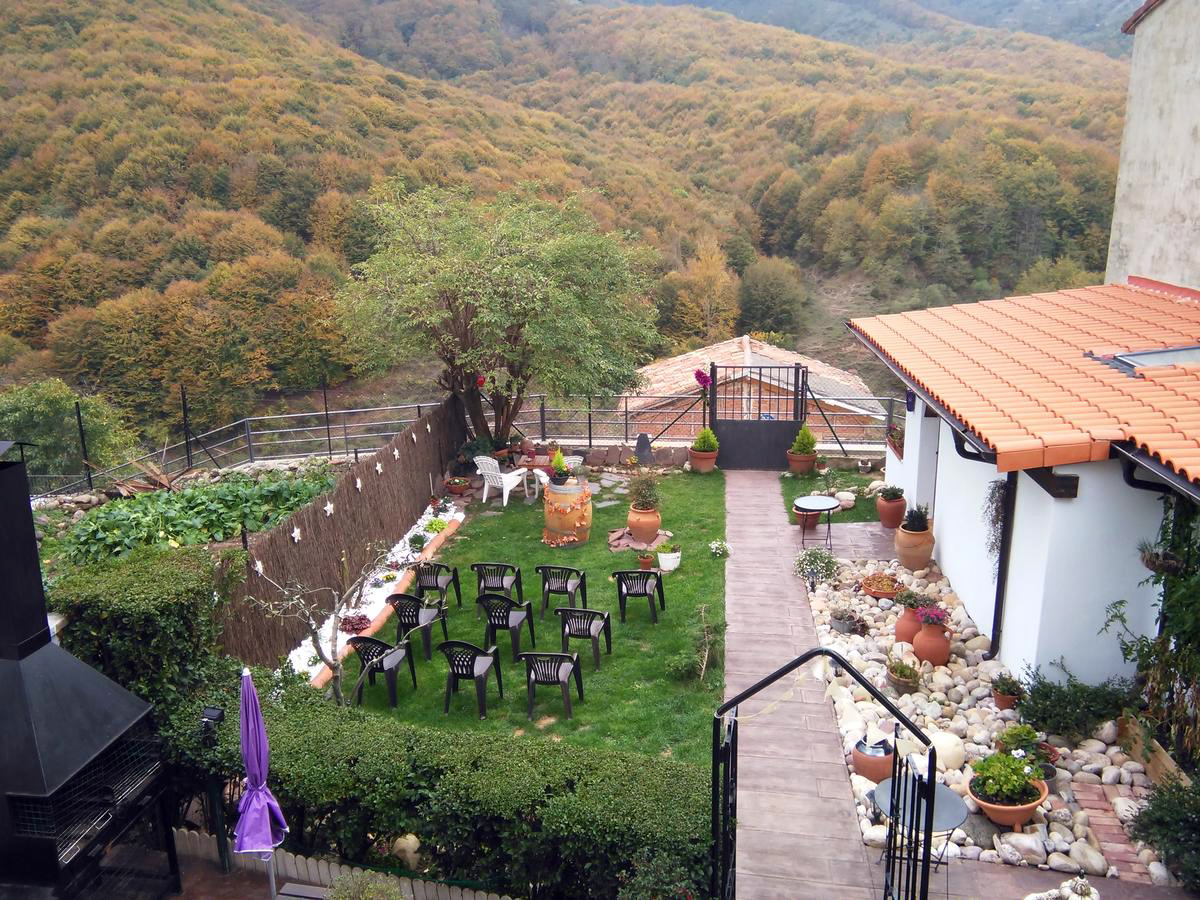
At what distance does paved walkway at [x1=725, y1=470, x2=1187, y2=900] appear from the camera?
226 inches

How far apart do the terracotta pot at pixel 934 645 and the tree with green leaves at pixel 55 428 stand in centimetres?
1557

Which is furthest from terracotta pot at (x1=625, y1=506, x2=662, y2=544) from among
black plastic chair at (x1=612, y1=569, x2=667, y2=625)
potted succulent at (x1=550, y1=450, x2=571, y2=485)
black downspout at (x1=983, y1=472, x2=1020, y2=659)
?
black downspout at (x1=983, y1=472, x2=1020, y2=659)

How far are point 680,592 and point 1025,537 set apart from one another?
14.1ft

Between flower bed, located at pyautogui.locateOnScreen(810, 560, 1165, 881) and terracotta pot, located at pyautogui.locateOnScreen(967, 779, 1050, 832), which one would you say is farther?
terracotta pot, located at pyautogui.locateOnScreen(967, 779, 1050, 832)

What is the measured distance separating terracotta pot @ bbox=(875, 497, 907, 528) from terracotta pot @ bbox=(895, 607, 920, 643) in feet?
11.4

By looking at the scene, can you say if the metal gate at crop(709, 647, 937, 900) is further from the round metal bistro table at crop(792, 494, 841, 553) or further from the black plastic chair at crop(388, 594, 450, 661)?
the round metal bistro table at crop(792, 494, 841, 553)

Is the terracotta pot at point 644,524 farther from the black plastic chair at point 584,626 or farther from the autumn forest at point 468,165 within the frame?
the autumn forest at point 468,165

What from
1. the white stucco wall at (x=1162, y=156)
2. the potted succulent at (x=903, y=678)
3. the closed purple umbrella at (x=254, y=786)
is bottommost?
the potted succulent at (x=903, y=678)

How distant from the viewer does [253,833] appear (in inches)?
208

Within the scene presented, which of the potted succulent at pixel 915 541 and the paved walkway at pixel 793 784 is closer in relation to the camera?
the paved walkway at pixel 793 784

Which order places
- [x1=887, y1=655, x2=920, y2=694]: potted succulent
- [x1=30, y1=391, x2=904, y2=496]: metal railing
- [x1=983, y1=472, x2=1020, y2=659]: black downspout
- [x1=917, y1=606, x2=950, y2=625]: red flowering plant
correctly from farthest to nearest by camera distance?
[x1=30, y1=391, x2=904, y2=496]: metal railing → [x1=917, y1=606, x2=950, y2=625]: red flowering plant → [x1=983, y1=472, x2=1020, y2=659]: black downspout → [x1=887, y1=655, x2=920, y2=694]: potted succulent

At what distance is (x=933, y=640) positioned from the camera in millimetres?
8344

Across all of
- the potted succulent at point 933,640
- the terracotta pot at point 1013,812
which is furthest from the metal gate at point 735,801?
the potted succulent at point 933,640

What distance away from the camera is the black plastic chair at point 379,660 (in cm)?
839
